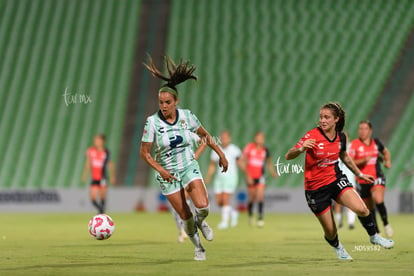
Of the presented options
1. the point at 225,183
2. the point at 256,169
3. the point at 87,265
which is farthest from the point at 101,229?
the point at 256,169

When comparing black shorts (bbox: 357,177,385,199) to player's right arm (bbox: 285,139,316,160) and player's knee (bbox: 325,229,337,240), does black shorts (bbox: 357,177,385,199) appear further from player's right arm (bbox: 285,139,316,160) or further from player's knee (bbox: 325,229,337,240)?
player's right arm (bbox: 285,139,316,160)

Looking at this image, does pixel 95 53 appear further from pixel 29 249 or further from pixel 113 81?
pixel 29 249

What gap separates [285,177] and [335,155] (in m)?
18.5

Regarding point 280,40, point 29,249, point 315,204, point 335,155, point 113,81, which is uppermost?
point 280,40

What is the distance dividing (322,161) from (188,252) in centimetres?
289

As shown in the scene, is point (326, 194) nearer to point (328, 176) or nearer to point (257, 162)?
point (328, 176)

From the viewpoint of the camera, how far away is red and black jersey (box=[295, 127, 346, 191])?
32.9 feet

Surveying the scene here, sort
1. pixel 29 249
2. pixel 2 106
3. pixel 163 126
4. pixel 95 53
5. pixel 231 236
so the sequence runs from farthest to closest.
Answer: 1. pixel 95 53
2. pixel 2 106
3. pixel 231 236
4. pixel 29 249
5. pixel 163 126

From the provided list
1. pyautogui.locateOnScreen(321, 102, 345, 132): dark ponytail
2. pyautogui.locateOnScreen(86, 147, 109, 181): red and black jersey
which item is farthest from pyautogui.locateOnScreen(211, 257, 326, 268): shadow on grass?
pyautogui.locateOnScreen(86, 147, 109, 181): red and black jersey

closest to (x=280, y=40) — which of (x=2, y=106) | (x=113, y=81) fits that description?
(x=113, y=81)

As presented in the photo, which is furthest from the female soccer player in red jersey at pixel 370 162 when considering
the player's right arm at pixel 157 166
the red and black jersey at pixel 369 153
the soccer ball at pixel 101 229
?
the player's right arm at pixel 157 166

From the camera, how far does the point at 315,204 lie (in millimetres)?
10164

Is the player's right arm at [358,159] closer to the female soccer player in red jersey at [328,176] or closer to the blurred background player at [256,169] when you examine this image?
the female soccer player in red jersey at [328,176]

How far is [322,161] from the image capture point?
10117 millimetres
